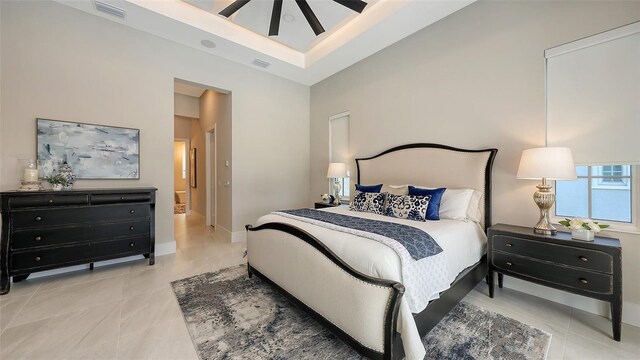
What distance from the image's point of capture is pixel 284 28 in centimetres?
362

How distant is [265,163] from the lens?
15.7ft

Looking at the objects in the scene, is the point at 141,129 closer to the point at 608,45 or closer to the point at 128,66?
the point at 128,66

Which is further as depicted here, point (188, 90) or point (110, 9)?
point (188, 90)

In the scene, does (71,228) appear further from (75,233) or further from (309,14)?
(309,14)

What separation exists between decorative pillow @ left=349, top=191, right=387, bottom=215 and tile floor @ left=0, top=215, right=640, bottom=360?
50.6 inches

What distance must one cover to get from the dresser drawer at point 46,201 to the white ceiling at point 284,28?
231 centimetres

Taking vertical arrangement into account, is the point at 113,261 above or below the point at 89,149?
below

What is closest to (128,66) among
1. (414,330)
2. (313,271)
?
(313,271)

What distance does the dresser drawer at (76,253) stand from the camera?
8.21 feet

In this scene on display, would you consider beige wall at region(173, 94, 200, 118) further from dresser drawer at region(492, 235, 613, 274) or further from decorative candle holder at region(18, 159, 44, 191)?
dresser drawer at region(492, 235, 613, 274)

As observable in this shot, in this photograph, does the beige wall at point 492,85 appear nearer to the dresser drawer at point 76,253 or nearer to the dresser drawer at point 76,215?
the dresser drawer at point 76,215

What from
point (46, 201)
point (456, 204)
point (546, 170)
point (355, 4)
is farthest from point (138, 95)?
point (546, 170)

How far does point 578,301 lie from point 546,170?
1.27 m

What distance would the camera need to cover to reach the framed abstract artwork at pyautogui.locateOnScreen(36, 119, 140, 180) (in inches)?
112
